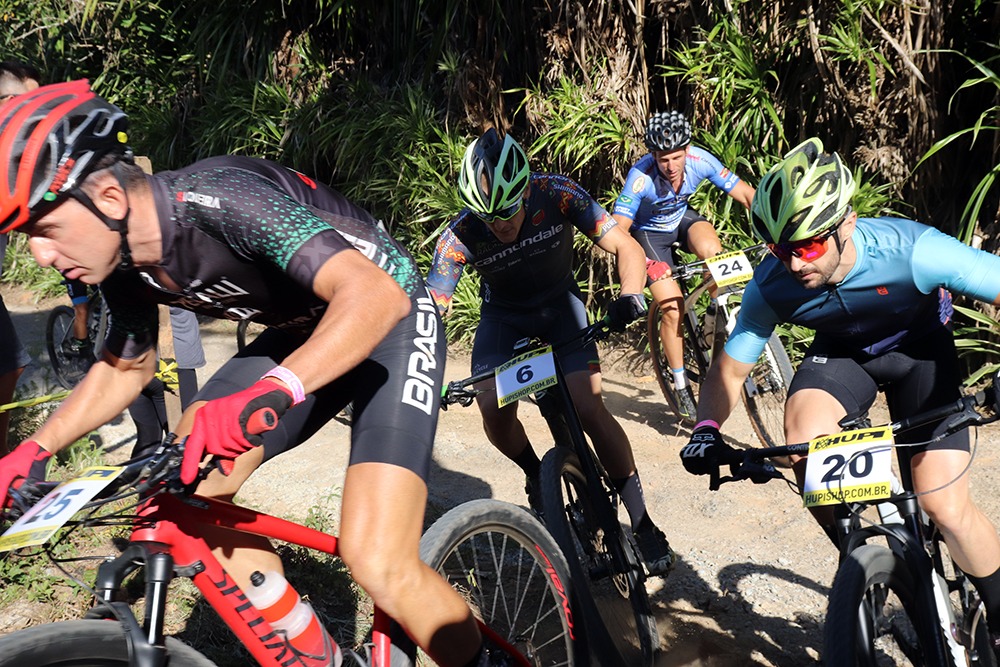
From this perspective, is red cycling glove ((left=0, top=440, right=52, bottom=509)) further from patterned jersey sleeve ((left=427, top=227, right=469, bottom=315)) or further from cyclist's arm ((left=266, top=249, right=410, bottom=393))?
patterned jersey sleeve ((left=427, top=227, right=469, bottom=315))

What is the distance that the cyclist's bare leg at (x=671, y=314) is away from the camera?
20.9 ft

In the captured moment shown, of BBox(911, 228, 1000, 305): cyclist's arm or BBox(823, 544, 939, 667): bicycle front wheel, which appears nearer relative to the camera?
BBox(823, 544, 939, 667): bicycle front wheel

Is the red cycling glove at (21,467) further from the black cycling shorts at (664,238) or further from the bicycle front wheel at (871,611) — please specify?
the black cycling shorts at (664,238)

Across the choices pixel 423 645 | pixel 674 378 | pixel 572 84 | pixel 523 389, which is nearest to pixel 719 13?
pixel 572 84

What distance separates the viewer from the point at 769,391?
241 inches

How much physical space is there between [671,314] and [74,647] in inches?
196

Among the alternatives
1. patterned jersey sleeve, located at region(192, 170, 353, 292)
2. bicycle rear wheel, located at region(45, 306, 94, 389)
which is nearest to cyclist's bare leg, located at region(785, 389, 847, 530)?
patterned jersey sleeve, located at region(192, 170, 353, 292)

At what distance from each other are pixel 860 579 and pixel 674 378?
3.97 m

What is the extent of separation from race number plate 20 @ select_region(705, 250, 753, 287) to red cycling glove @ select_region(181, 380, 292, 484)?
417 cm

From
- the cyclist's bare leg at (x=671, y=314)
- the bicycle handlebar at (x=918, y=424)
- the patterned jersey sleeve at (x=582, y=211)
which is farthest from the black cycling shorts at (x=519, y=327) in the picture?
the cyclist's bare leg at (x=671, y=314)

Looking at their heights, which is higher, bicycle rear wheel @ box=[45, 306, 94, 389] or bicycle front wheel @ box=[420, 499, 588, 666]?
bicycle front wheel @ box=[420, 499, 588, 666]

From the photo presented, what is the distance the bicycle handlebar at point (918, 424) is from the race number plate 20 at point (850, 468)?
0.06 meters

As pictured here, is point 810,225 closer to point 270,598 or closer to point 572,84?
point 270,598

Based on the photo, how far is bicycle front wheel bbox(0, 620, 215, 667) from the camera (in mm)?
1868
